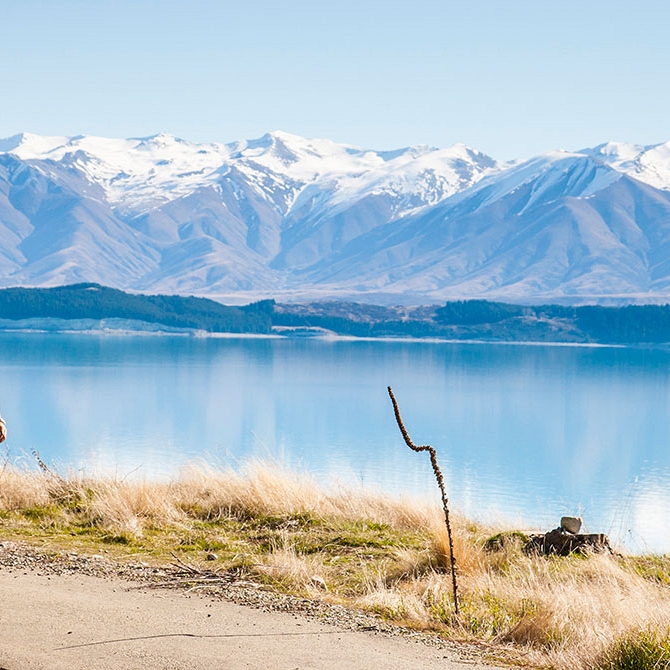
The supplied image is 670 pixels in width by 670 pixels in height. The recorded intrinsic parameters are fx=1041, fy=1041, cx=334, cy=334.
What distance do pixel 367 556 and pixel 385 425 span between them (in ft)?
149

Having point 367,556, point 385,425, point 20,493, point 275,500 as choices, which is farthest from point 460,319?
point 367,556

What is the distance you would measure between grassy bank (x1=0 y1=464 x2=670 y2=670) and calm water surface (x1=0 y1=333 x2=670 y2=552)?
2.23 metres

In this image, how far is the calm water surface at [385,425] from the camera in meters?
32.4

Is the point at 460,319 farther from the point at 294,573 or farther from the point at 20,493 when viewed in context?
the point at 294,573

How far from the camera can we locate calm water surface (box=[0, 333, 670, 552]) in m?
32.4

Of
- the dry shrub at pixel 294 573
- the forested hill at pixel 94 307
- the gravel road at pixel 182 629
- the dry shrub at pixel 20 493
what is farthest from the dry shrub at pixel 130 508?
the forested hill at pixel 94 307

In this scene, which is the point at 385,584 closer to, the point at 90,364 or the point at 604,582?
the point at 604,582

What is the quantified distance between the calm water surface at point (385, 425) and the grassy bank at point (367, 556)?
2.23 metres

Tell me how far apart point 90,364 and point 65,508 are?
88.0 m

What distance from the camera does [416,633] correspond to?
271 inches

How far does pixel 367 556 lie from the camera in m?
10.1

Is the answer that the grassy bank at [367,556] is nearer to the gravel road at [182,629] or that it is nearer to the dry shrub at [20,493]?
the dry shrub at [20,493]

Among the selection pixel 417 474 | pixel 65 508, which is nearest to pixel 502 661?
pixel 65 508

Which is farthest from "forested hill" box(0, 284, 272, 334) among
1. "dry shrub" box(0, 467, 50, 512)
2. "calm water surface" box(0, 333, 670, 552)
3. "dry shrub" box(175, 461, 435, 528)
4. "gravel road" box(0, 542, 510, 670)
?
"gravel road" box(0, 542, 510, 670)
